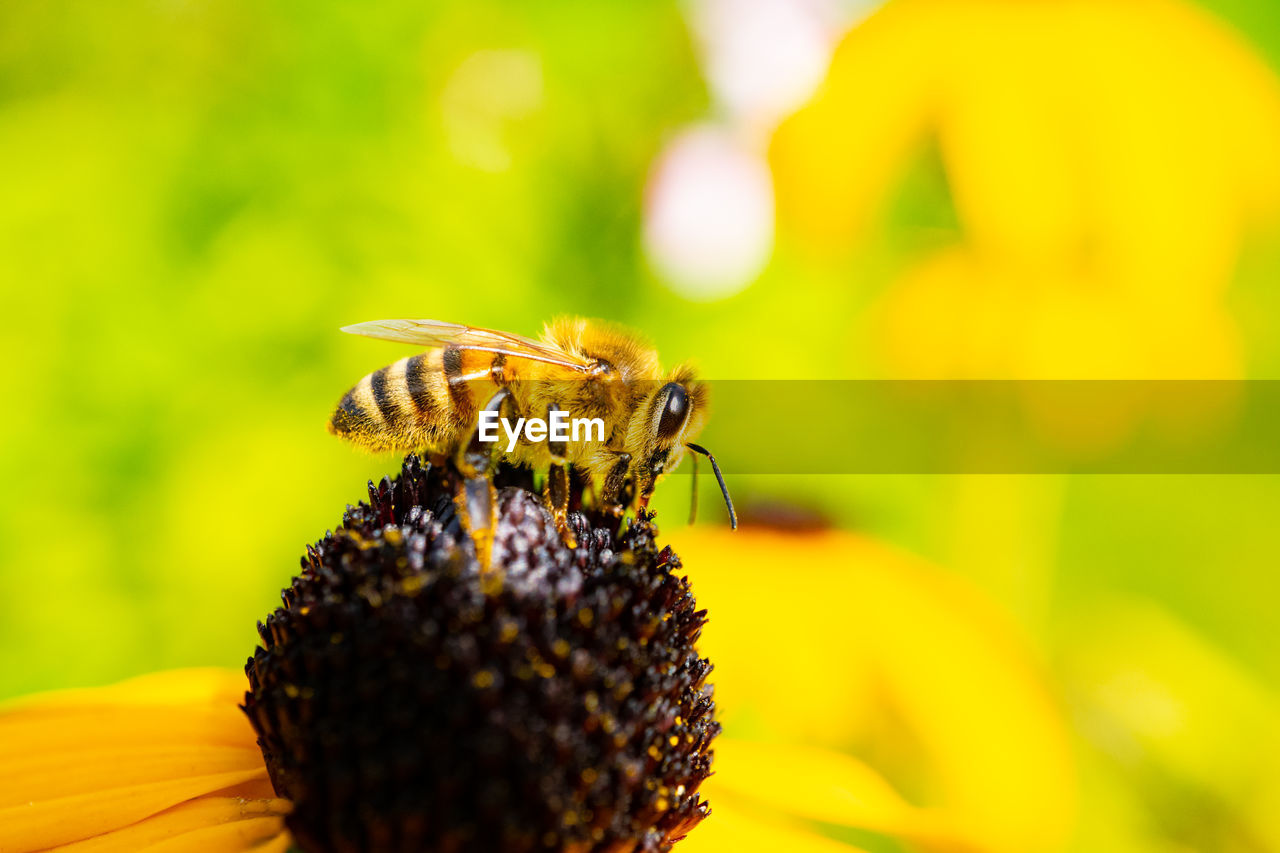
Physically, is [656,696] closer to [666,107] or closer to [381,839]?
[381,839]

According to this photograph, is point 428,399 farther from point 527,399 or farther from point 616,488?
point 616,488

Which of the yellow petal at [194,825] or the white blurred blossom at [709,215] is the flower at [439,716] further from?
the white blurred blossom at [709,215]

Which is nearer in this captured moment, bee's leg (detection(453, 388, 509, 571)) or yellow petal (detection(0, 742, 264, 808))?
bee's leg (detection(453, 388, 509, 571))

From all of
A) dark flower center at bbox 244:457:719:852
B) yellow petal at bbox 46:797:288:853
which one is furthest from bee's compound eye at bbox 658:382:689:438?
yellow petal at bbox 46:797:288:853

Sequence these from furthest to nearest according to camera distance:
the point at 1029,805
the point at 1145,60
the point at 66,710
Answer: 1. the point at 1145,60
2. the point at 1029,805
3. the point at 66,710

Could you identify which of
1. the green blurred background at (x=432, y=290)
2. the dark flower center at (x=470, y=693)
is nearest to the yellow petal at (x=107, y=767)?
the dark flower center at (x=470, y=693)

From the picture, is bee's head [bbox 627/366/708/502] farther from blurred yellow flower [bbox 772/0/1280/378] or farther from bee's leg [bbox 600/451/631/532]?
blurred yellow flower [bbox 772/0/1280/378]

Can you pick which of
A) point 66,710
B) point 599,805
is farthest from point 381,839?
point 66,710
